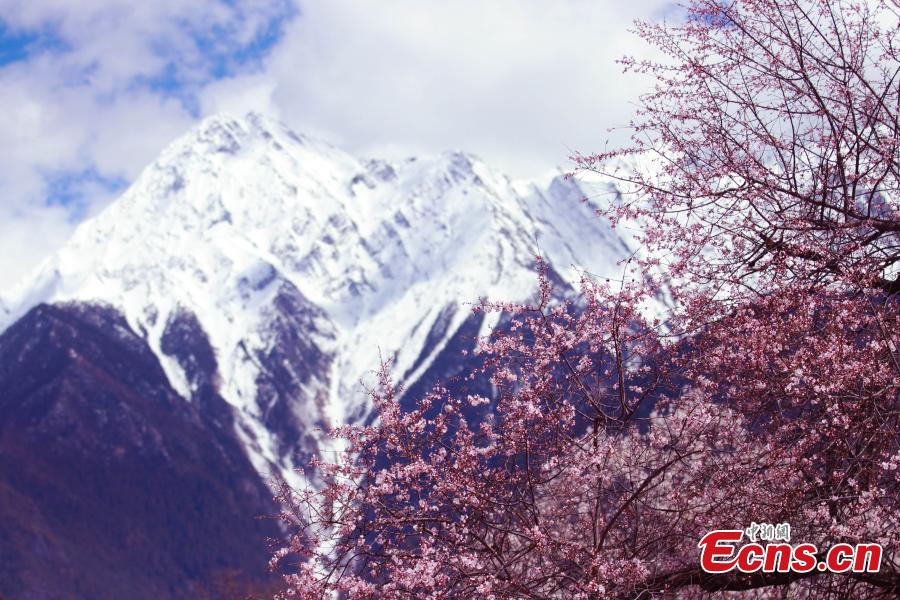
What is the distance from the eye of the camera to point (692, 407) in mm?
11086

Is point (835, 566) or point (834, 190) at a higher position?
point (834, 190)

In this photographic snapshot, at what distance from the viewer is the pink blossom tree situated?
32.9 feet

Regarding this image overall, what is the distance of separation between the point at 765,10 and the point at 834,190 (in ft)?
6.66

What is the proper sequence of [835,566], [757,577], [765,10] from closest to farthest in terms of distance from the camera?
[835,566]
[757,577]
[765,10]

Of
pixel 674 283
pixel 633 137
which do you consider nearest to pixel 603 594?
pixel 674 283

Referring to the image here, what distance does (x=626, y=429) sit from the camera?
37.4ft

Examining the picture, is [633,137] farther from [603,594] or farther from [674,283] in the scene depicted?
[603,594]

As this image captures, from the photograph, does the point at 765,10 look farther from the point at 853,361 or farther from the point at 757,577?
the point at 757,577

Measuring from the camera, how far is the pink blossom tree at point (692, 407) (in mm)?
10031

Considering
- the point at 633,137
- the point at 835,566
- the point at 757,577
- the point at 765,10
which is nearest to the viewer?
the point at 835,566

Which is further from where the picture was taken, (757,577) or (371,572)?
(371,572)

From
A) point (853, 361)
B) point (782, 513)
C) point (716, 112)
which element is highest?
point (716, 112)

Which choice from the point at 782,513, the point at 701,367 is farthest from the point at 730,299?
the point at 782,513

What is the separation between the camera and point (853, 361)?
10.0m
